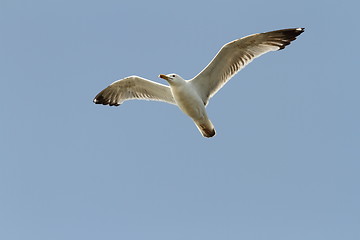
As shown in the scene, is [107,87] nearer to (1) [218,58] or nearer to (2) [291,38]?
(1) [218,58]

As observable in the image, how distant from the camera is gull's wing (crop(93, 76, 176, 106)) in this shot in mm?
12852

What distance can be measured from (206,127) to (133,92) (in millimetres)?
2019

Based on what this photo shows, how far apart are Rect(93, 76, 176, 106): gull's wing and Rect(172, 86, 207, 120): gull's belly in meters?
0.87

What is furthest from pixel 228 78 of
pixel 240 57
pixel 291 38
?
pixel 291 38

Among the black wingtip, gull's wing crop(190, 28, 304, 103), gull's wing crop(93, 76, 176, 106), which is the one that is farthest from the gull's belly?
the black wingtip

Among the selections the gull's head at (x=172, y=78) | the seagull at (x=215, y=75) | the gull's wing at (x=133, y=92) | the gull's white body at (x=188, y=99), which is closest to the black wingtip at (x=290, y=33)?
the seagull at (x=215, y=75)

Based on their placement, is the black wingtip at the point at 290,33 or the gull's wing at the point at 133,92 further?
the gull's wing at the point at 133,92

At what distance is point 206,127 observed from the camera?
1220 cm

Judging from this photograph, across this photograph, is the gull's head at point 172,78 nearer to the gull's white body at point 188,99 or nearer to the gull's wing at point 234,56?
the gull's white body at point 188,99

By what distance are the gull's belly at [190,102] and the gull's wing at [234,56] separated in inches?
15.7

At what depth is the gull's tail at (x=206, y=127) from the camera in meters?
12.1

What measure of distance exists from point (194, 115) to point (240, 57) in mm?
1448

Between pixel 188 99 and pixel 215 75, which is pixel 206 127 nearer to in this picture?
pixel 188 99

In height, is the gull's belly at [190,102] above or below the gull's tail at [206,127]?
above
